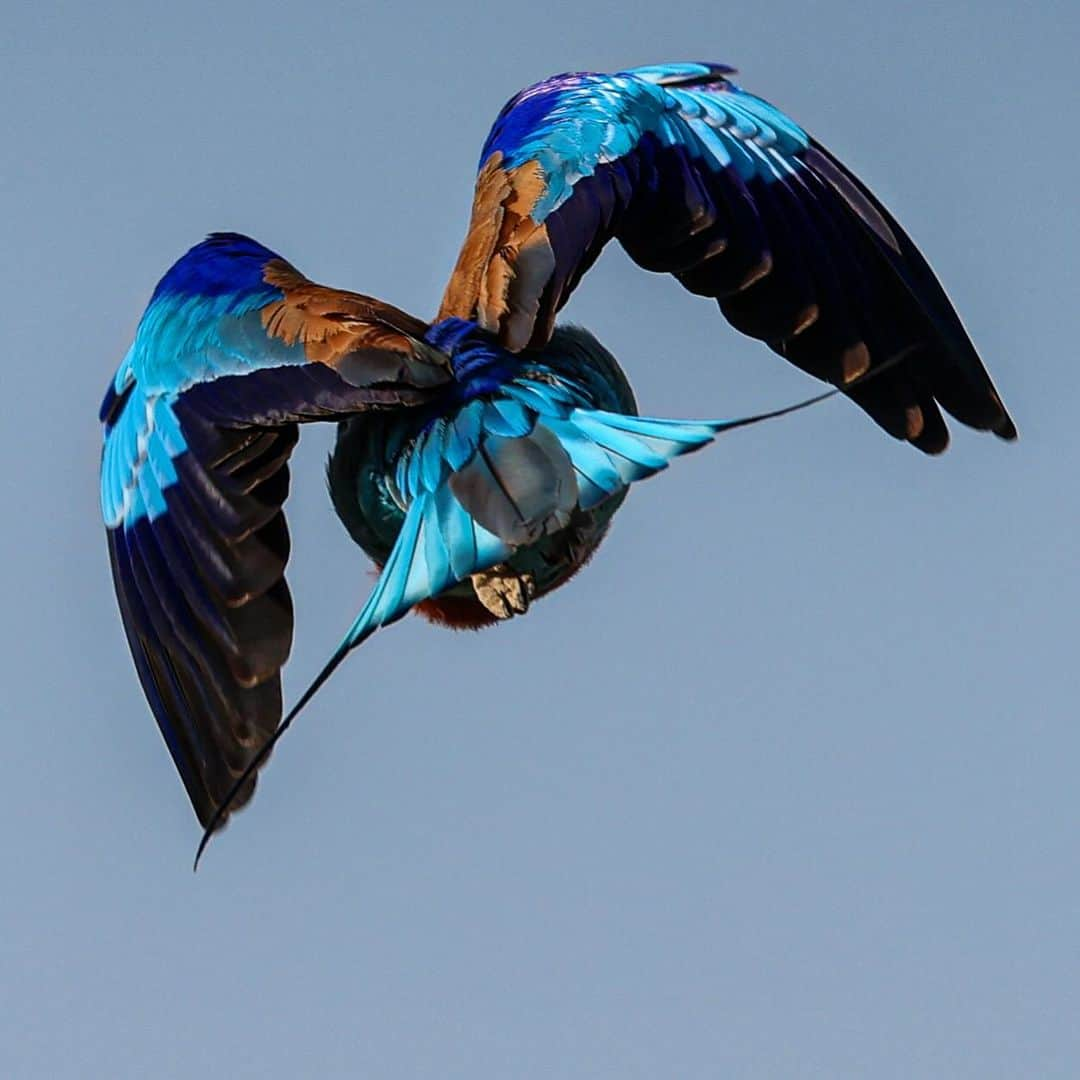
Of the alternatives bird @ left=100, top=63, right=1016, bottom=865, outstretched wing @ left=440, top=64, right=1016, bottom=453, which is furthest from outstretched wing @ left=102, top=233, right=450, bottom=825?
outstretched wing @ left=440, top=64, right=1016, bottom=453

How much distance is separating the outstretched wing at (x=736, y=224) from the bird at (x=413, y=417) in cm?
1

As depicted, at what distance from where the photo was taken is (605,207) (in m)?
9.71

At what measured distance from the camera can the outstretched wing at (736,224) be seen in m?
9.68

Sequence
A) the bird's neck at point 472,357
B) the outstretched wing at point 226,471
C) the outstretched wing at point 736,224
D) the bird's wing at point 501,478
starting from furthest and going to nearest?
1. the outstretched wing at point 736,224
2. the bird's neck at point 472,357
3. the outstretched wing at point 226,471
4. the bird's wing at point 501,478

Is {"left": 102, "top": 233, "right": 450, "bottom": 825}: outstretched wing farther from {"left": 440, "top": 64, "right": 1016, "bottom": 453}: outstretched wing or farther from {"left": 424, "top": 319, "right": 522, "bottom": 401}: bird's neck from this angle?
{"left": 440, "top": 64, "right": 1016, "bottom": 453}: outstretched wing

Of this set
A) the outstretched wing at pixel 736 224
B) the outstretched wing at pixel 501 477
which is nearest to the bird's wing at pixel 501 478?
the outstretched wing at pixel 501 477

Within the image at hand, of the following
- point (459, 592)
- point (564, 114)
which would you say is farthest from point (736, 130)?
Result: point (459, 592)

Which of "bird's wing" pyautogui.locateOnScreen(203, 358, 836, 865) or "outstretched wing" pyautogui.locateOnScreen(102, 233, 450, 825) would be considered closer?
"bird's wing" pyautogui.locateOnScreen(203, 358, 836, 865)

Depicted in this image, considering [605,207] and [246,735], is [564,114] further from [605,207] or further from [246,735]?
[246,735]

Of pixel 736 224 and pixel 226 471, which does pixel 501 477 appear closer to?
pixel 226 471

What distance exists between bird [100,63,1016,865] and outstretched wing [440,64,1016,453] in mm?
15

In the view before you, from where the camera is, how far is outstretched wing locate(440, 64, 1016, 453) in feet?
31.8

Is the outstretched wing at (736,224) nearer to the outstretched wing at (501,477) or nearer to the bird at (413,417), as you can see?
the bird at (413,417)

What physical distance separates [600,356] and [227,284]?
1110 mm
